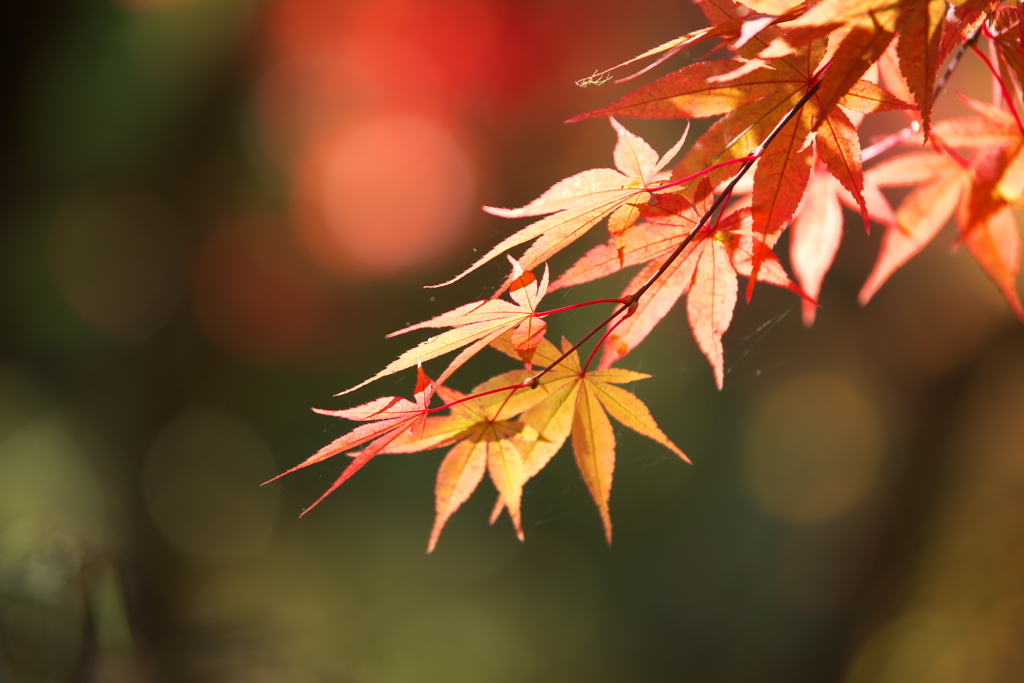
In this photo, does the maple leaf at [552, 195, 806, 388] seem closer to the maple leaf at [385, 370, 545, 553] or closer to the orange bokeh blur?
the maple leaf at [385, 370, 545, 553]

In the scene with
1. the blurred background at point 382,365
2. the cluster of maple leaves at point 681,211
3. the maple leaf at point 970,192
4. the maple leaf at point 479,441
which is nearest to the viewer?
the cluster of maple leaves at point 681,211

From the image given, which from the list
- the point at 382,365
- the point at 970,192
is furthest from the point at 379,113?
the point at 970,192

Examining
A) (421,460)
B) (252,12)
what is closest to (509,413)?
(421,460)

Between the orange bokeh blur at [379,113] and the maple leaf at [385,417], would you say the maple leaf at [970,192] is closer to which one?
the maple leaf at [385,417]

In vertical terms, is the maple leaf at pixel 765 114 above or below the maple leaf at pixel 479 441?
above

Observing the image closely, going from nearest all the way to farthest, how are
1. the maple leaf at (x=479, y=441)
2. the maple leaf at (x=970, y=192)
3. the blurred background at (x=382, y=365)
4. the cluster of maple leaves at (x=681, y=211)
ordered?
1. the cluster of maple leaves at (x=681, y=211)
2. the maple leaf at (x=479, y=441)
3. the maple leaf at (x=970, y=192)
4. the blurred background at (x=382, y=365)

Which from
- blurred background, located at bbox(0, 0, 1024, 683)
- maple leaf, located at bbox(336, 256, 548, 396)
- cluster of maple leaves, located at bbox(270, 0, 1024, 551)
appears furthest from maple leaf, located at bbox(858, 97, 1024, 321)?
blurred background, located at bbox(0, 0, 1024, 683)

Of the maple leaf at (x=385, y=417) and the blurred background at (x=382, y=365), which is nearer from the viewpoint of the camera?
the maple leaf at (x=385, y=417)

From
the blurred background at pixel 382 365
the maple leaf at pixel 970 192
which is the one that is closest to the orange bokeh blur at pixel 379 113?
the blurred background at pixel 382 365
